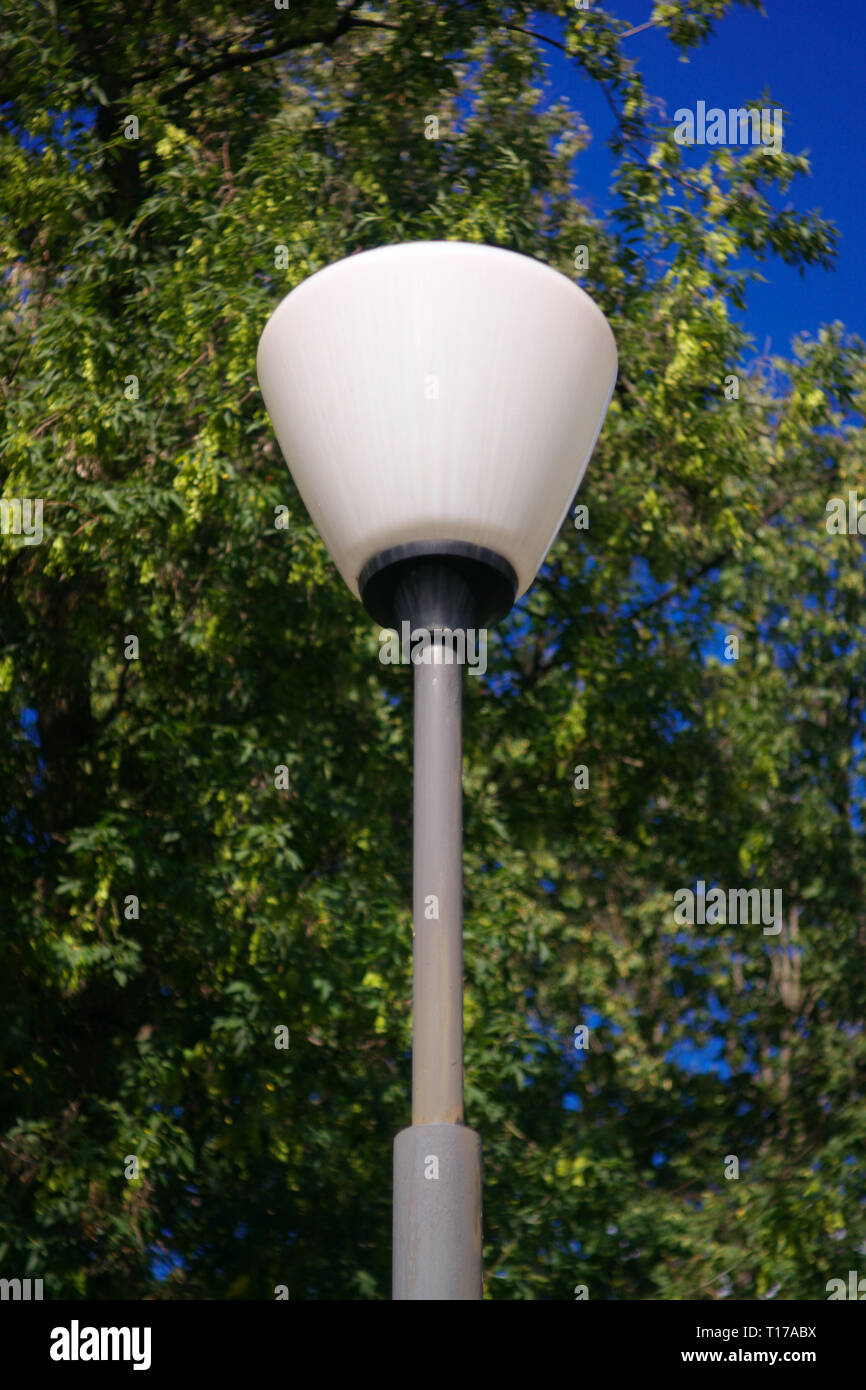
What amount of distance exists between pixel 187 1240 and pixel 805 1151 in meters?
3.43

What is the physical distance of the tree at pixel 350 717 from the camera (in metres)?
6.80

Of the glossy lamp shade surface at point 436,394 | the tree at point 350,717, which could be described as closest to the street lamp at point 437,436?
the glossy lamp shade surface at point 436,394

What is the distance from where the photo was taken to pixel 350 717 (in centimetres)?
793

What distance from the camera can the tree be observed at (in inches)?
268

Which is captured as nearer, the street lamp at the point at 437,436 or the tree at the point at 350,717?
the street lamp at the point at 437,436

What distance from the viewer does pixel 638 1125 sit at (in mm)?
9297

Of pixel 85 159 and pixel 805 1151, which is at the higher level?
pixel 85 159

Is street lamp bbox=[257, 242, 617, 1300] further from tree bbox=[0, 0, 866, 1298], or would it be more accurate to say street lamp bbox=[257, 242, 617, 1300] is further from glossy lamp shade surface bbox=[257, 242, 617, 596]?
tree bbox=[0, 0, 866, 1298]

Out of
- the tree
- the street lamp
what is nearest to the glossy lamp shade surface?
the street lamp

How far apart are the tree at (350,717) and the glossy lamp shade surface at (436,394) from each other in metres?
4.42

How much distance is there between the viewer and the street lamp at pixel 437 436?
206 centimetres

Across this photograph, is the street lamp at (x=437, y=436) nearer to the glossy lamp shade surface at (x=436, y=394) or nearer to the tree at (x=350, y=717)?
the glossy lamp shade surface at (x=436, y=394)

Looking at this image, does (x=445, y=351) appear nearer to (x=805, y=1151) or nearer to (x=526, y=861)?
(x=526, y=861)
